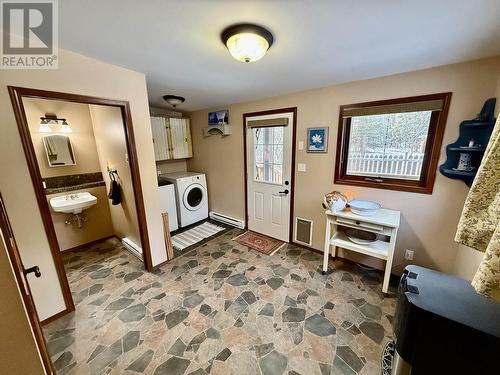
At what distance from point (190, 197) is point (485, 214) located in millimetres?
3671

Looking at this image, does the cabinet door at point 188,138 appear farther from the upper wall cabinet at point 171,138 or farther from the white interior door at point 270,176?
the white interior door at point 270,176

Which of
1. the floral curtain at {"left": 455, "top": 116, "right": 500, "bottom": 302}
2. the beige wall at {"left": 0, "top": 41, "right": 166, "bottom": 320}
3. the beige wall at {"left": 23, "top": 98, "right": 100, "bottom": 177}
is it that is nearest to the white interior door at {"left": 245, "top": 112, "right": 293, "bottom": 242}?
the beige wall at {"left": 0, "top": 41, "right": 166, "bottom": 320}

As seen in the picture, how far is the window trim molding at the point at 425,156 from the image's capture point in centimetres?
187

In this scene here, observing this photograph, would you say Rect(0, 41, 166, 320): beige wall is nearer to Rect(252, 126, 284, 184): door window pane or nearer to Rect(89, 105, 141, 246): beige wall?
Rect(89, 105, 141, 246): beige wall

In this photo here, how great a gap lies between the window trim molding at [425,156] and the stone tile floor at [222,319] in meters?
1.10

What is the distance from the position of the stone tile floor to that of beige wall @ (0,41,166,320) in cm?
45

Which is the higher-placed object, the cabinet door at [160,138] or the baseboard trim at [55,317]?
the cabinet door at [160,138]

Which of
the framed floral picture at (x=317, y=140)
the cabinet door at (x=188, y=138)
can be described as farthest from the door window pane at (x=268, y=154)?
the cabinet door at (x=188, y=138)

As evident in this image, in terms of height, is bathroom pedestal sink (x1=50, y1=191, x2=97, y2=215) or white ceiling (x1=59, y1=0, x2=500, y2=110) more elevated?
white ceiling (x1=59, y1=0, x2=500, y2=110)

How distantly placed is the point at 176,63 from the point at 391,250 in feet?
8.85

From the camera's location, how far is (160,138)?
3512 millimetres

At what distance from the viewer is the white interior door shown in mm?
2910

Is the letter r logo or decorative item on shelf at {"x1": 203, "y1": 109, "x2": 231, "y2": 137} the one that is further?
decorative item on shelf at {"x1": 203, "y1": 109, "x2": 231, "y2": 137}

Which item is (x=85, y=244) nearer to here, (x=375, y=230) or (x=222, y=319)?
(x=222, y=319)
